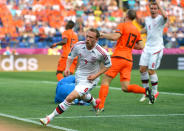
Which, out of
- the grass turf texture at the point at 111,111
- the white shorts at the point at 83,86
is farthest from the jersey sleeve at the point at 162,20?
the white shorts at the point at 83,86

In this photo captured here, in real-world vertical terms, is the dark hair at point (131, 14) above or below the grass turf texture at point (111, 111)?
above


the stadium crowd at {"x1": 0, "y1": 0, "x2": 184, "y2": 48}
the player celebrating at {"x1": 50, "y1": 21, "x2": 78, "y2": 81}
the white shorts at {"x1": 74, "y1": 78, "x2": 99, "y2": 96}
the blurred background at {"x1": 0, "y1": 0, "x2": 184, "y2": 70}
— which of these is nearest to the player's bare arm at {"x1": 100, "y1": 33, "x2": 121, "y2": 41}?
the white shorts at {"x1": 74, "y1": 78, "x2": 99, "y2": 96}

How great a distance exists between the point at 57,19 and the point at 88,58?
21642mm

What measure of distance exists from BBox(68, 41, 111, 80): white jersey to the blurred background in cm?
1829

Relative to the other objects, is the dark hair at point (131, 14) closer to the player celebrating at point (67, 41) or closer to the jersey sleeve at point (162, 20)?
the jersey sleeve at point (162, 20)

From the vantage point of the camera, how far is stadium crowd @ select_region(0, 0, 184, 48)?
93.0 ft

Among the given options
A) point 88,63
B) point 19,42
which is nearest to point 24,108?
point 88,63

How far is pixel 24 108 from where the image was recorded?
1085 centimetres

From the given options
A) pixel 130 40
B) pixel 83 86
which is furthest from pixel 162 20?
pixel 83 86

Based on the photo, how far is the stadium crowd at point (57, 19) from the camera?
93.0ft

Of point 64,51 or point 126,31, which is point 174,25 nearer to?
point 64,51

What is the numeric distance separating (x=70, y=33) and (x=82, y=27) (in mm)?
14937

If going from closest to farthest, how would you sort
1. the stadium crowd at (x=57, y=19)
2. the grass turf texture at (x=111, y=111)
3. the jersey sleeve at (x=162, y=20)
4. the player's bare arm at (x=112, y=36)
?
the grass turf texture at (x=111, y=111), the player's bare arm at (x=112, y=36), the jersey sleeve at (x=162, y=20), the stadium crowd at (x=57, y=19)

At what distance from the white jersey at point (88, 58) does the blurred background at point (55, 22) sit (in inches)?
720
